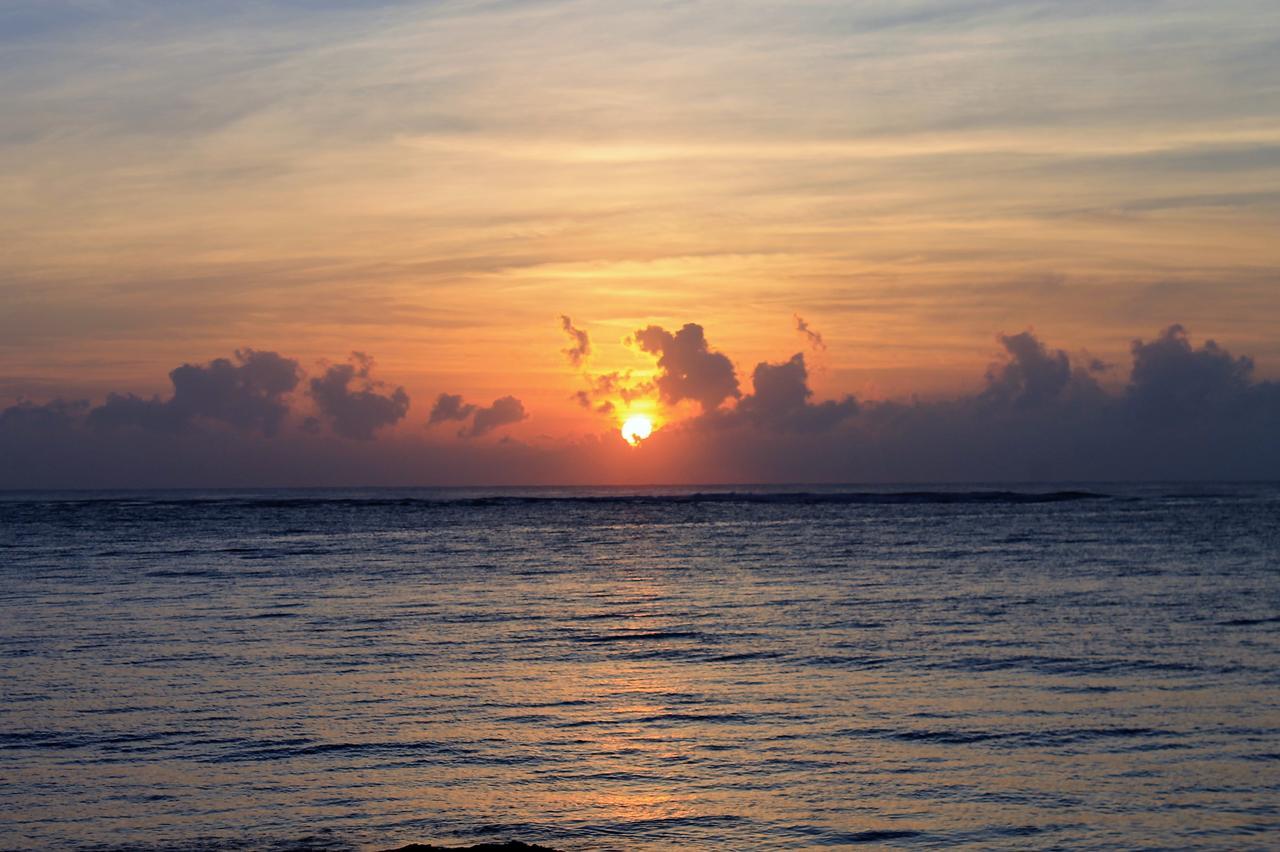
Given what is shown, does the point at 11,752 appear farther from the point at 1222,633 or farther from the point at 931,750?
the point at 1222,633

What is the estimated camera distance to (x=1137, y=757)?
17.8m

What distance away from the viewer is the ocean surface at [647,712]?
15.1m

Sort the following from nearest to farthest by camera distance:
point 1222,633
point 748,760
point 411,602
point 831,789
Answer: point 831,789, point 748,760, point 1222,633, point 411,602

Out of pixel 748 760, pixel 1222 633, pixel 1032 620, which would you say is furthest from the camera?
pixel 1032 620

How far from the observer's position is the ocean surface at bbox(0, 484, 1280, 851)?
1512cm

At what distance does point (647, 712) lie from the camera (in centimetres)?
2133

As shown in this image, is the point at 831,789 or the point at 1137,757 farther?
the point at 1137,757

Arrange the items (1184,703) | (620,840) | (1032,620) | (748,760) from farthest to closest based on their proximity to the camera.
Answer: (1032,620), (1184,703), (748,760), (620,840)

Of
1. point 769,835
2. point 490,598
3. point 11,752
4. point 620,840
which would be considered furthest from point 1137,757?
point 490,598

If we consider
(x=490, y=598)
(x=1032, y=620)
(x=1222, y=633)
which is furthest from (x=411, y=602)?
(x=1222, y=633)

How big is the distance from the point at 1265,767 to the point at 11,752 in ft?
60.3

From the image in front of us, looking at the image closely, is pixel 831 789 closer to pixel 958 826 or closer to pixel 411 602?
pixel 958 826

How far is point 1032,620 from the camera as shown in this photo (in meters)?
33.6

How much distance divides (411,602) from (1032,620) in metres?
19.6
